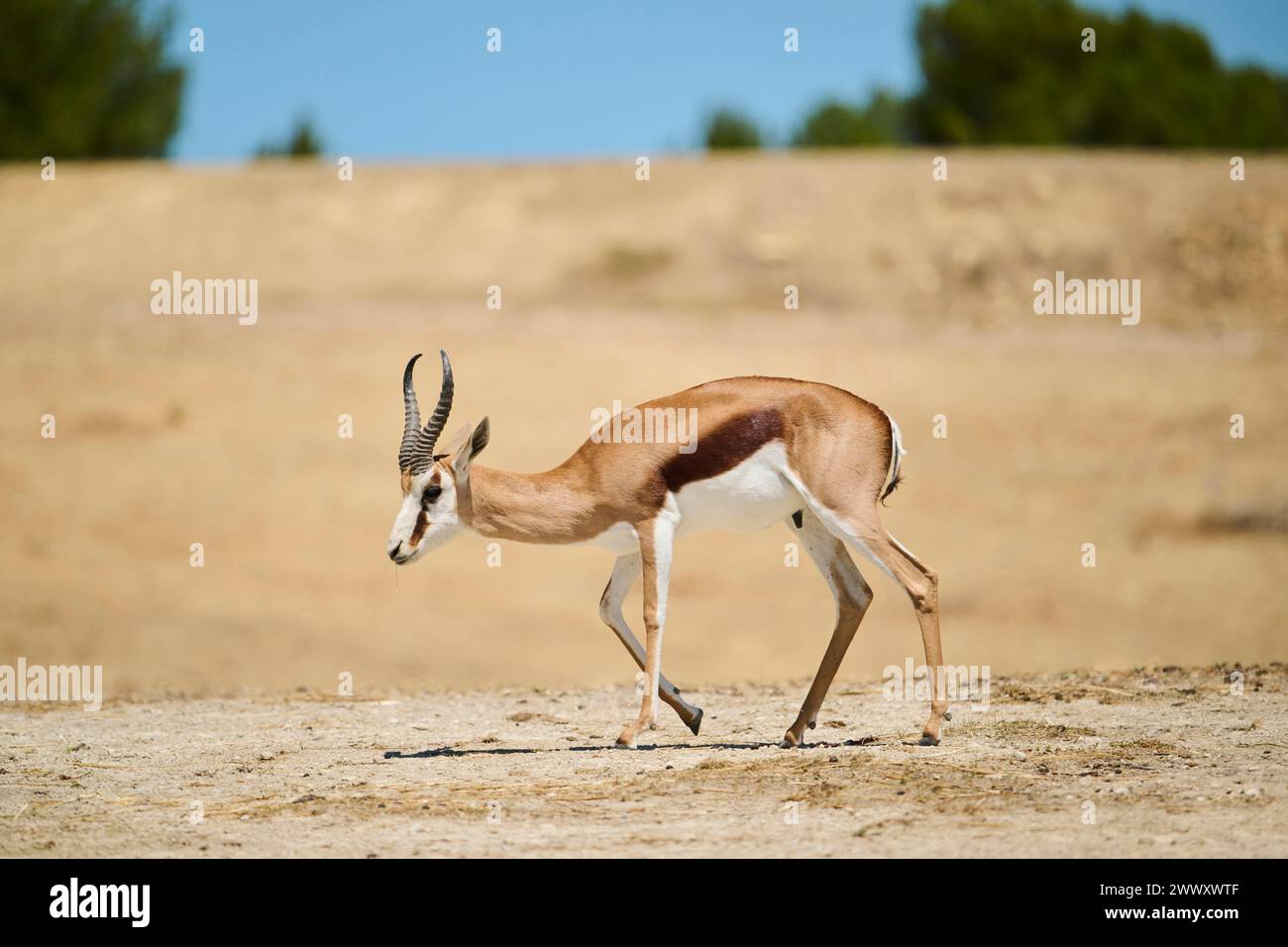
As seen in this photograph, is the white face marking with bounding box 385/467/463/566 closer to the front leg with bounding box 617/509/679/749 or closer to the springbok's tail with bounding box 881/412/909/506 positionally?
the front leg with bounding box 617/509/679/749

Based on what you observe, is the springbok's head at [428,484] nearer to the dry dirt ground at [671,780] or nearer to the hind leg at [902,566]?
the dry dirt ground at [671,780]

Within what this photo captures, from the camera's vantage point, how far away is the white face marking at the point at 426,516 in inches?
440

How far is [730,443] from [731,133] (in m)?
81.5

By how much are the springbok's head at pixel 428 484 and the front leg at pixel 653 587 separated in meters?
1.24

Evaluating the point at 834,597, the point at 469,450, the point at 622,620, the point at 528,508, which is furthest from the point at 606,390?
the point at 834,597

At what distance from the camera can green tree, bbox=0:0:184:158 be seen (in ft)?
234

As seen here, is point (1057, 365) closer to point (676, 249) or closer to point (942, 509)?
point (942, 509)

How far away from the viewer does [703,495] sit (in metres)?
11.0

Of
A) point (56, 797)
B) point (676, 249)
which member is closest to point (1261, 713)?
point (56, 797)

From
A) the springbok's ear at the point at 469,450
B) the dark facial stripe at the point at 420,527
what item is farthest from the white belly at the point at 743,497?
the dark facial stripe at the point at 420,527

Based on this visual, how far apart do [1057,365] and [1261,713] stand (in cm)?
2577

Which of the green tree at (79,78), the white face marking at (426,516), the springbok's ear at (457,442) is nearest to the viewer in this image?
the white face marking at (426,516)

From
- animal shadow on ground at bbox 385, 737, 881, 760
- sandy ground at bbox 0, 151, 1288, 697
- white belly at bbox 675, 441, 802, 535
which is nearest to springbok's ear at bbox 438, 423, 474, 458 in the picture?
white belly at bbox 675, 441, 802, 535

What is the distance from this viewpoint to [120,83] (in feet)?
249
